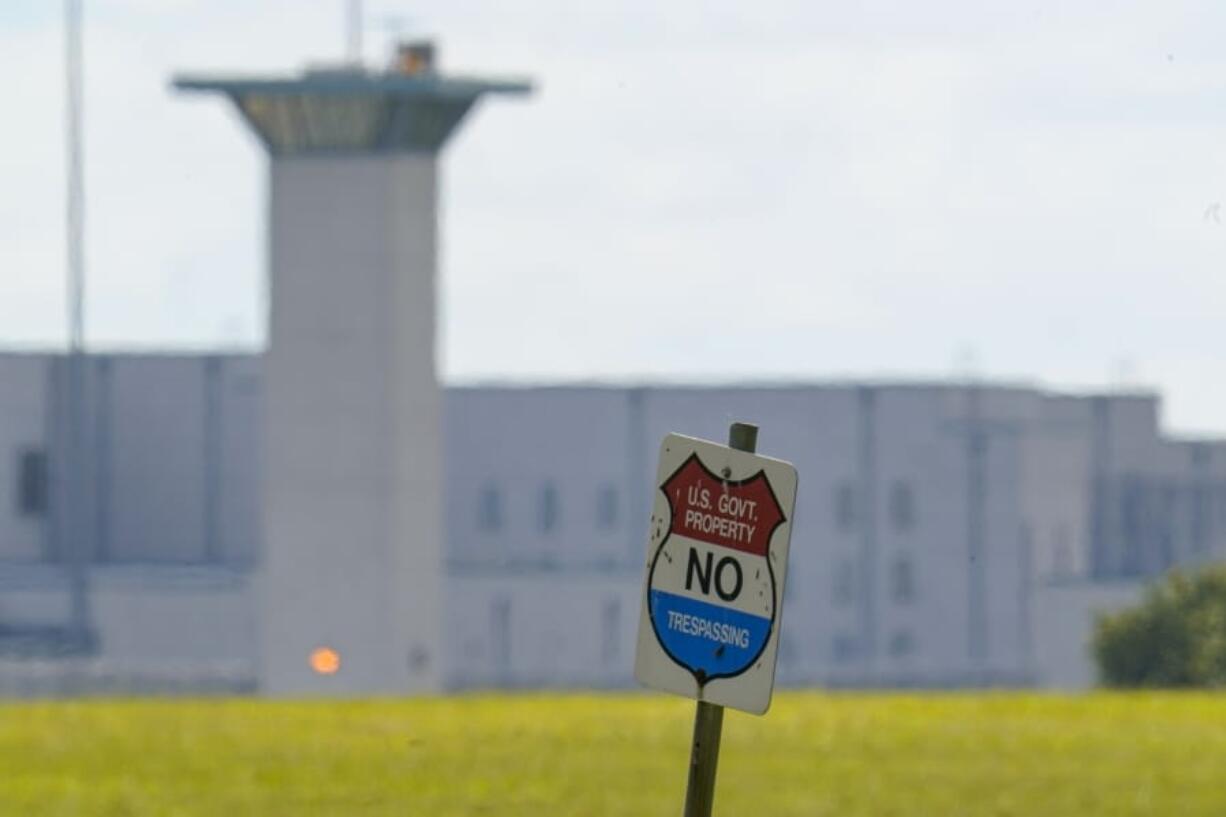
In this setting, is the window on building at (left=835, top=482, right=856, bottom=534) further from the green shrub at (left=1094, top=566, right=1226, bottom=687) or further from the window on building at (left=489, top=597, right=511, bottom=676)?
the green shrub at (left=1094, top=566, right=1226, bottom=687)

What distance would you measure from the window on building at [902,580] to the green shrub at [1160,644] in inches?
968

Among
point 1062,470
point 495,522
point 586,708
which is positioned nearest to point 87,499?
point 495,522

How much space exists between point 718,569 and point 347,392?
218ft

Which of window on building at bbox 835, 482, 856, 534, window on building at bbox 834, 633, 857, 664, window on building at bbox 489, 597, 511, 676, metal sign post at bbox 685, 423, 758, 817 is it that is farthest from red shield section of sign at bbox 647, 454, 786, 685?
window on building at bbox 834, 633, 857, 664

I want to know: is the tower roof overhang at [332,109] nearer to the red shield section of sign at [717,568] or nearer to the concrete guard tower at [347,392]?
the concrete guard tower at [347,392]

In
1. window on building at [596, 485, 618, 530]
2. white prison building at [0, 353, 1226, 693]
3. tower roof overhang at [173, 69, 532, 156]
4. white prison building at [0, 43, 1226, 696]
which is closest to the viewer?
tower roof overhang at [173, 69, 532, 156]

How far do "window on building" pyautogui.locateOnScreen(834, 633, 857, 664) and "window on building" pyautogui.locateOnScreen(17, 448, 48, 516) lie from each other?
27829mm

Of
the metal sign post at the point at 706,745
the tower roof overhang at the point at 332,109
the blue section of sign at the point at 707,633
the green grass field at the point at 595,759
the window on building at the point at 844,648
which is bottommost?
the window on building at the point at 844,648

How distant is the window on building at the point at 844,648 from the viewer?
10850 cm

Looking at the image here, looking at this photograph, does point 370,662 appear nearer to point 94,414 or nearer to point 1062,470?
point 94,414

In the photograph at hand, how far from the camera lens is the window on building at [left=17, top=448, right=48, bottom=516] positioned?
327ft

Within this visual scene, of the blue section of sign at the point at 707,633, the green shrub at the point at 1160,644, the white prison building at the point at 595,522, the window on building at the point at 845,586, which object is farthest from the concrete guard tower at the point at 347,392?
the blue section of sign at the point at 707,633

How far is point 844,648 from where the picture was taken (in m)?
109

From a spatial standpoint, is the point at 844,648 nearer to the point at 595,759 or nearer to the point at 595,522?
the point at 595,522
